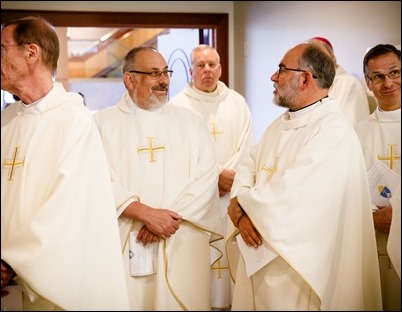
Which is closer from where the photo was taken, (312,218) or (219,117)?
(312,218)

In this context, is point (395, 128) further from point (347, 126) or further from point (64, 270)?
point (64, 270)

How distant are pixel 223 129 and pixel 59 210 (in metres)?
2.34

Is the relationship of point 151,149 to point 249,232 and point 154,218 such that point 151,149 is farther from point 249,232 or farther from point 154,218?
point 249,232

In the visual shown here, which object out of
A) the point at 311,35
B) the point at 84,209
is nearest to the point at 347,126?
the point at 84,209

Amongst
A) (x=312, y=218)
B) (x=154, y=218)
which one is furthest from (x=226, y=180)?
(x=312, y=218)

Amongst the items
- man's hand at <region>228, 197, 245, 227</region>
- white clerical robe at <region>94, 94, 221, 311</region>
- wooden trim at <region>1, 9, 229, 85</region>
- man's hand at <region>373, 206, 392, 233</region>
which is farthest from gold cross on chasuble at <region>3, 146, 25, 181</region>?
wooden trim at <region>1, 9, 229, 85</region>

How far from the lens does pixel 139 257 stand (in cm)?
316

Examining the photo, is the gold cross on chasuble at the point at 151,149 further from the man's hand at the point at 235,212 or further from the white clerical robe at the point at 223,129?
the white clerical robe at the point at 223,129

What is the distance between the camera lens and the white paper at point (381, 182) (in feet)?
9.89

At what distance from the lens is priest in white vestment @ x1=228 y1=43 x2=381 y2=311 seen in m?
2.64

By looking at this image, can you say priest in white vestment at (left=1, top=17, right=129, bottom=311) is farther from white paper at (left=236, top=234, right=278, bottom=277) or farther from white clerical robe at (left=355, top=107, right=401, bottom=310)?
white clerical robe at (left=355, top=107, right=401, bottom=310)

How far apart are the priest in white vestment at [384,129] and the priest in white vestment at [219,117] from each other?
1151 mm

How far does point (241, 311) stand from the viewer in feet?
9.12

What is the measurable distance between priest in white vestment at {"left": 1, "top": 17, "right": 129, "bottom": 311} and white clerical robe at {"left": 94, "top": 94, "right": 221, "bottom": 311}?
646 millimetres
